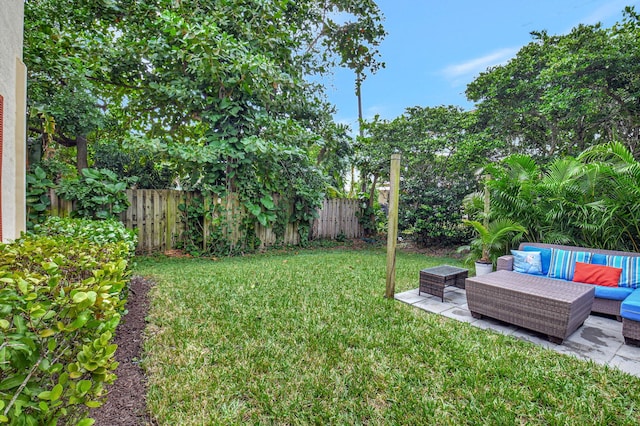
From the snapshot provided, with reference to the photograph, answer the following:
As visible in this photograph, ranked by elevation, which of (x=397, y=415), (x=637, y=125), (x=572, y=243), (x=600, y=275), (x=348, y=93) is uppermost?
(x=348, y=93)

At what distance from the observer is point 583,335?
3246mm

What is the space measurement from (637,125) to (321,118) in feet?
26.3

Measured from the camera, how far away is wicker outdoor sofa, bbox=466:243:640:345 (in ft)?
9.66

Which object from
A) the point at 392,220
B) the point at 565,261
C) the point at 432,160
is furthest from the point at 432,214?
the point at 392,220

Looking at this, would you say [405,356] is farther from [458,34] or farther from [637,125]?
[458,34]

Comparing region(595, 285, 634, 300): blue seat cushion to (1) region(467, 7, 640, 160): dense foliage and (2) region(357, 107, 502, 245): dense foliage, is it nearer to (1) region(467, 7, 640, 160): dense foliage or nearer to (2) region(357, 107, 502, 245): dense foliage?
(1) region(467, 7, 640, 160): dense foliage

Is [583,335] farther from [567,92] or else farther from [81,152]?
[81,152]

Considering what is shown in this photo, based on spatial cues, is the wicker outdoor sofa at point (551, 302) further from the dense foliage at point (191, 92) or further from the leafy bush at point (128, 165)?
the leafy bush at point (128, 165)

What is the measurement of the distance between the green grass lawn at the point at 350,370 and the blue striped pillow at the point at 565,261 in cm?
201

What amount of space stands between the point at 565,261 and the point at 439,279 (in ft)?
6.44

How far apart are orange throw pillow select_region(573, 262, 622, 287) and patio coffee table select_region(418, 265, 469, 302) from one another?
1.45 m

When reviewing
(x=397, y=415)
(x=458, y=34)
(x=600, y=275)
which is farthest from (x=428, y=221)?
(x=397, y=415)

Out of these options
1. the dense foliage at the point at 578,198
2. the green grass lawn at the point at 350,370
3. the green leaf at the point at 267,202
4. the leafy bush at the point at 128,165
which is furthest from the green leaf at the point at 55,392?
the leafy bush at the point at 128,165

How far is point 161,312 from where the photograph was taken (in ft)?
11.0
